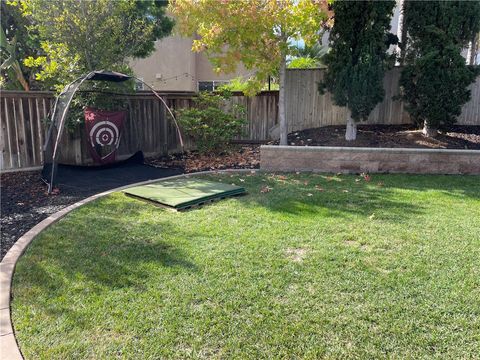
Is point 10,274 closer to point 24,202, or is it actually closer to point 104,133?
point 24,202

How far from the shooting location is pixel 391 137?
8148 millimetres

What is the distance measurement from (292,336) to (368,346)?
426 mm

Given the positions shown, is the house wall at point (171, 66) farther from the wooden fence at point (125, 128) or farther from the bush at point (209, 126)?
Answer: the bush at point (209, 126)

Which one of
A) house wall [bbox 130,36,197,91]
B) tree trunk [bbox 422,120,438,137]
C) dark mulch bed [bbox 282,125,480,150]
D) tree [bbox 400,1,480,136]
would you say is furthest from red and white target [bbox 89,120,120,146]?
house wall [bbox 130,36,197,91]

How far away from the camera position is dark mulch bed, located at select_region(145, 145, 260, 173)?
7.38 metres

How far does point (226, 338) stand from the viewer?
2.24 m

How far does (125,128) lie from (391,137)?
5614mm

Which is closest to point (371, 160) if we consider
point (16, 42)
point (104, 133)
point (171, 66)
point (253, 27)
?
point (253, 27)

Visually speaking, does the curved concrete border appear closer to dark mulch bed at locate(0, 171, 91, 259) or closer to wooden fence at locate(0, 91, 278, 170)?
dark mulch bed at locate(0, 171, 91, 259)

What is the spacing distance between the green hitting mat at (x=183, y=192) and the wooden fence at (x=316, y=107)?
4284 mm

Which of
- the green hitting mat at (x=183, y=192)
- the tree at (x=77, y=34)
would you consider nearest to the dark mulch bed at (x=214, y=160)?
the green hitting mat at (x=183, y=192)

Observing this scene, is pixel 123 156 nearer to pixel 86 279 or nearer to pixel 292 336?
pixel 86 279

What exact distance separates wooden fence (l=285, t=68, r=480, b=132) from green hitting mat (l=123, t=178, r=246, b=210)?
14.1ft

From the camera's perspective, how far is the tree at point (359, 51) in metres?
7.35
